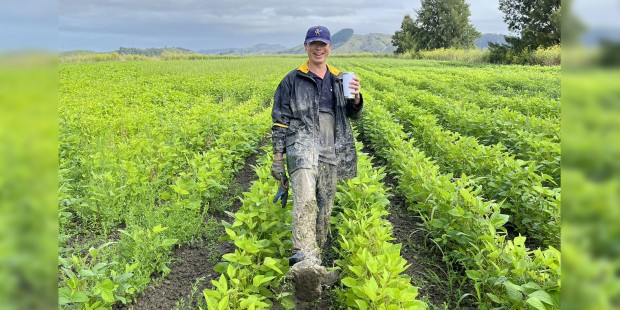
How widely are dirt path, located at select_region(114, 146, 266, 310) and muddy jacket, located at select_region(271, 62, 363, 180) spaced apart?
1.19 metres

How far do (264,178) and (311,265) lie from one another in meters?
2.17

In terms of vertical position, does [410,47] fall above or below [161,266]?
above

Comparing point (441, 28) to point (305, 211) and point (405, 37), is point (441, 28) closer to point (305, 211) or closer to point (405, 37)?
point (405, 37)

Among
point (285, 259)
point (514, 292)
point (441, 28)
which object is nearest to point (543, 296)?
point (514, 292)

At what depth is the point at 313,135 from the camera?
3570 millimetres

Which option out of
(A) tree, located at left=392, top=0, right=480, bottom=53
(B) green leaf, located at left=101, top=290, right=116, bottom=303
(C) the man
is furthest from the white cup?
(A) tree, located at left=392, top=0, right=480, bottom=53

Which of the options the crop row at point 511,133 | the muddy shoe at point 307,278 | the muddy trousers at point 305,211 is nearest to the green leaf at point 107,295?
the muddy shoe at point 307,278

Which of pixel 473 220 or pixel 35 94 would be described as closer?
pixel 35 94

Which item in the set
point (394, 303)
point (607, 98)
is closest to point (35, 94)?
point (607, 98)

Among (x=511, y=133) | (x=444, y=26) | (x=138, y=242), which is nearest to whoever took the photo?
(x=138, y=242)

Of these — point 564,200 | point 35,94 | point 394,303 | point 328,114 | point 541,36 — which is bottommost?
point 394,303

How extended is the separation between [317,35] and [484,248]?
6.69 feet

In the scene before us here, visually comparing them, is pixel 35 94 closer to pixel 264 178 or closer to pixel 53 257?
pixel 53 257

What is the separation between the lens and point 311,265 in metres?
2.96
